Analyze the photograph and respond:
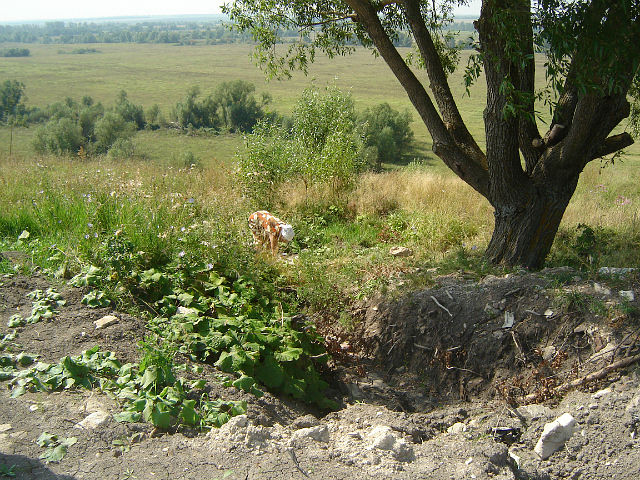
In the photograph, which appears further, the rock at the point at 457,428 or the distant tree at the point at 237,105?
the distant tree at the point at 237,105

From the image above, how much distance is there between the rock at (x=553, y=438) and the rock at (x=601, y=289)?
1.68 m

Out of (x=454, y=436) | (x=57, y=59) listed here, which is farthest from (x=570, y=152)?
(x=57, y=59)

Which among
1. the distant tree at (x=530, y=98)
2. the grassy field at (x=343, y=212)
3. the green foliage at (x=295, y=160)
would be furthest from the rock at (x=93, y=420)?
the green foliage at (x=295, y=160)

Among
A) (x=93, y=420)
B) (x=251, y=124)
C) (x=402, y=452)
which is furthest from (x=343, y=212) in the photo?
(x=251, y=124)

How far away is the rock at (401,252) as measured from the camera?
22.6ft

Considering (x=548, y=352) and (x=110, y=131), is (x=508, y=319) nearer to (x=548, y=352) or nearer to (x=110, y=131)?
(x=548, y=352)

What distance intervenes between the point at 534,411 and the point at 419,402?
0.99m

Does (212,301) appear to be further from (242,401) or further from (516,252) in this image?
(516,252)

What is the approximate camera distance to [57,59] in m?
110

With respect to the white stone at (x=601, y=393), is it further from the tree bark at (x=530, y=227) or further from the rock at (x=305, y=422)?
the tree bark at (x=530, y=227)

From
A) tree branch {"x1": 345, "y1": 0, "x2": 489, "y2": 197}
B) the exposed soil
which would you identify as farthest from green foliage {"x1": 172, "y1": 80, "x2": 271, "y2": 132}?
the exposed soil

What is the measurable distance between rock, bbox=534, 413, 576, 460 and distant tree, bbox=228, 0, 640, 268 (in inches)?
101

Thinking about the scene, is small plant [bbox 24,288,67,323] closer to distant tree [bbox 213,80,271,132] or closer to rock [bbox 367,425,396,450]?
rock [bbox 367,425,396,450]

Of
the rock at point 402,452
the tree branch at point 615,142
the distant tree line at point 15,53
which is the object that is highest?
the distant tree line at point 15,53
